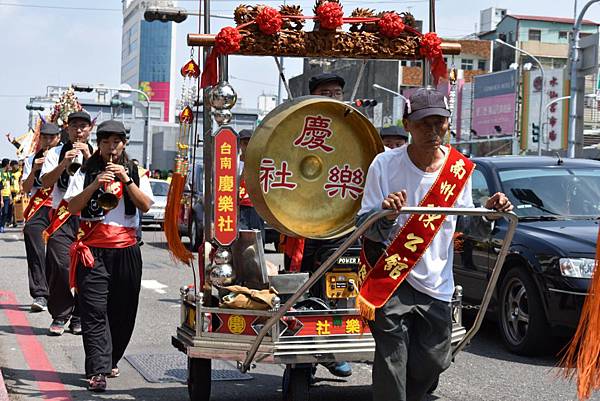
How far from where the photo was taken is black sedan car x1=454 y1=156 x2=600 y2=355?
320 inches

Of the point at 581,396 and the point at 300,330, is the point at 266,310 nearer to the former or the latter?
the point at 300,330

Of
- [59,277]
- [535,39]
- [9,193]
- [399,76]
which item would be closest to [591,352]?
[59,277]

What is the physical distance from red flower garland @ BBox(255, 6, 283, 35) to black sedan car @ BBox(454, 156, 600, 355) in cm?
257

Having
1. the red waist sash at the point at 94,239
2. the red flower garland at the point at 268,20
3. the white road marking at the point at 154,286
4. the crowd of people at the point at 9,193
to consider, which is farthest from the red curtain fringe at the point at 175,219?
the crowd of people at the point at 9,193

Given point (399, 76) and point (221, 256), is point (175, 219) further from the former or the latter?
point (399, 76)

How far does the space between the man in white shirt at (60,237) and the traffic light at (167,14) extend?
6242 millimetres

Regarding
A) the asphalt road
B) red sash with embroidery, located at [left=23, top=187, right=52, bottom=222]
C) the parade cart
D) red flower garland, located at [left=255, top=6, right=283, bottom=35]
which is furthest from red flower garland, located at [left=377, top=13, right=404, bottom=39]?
red sash with embroidery, located at [left=23, top=187, right=52, bottom=222]

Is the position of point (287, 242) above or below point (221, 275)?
above

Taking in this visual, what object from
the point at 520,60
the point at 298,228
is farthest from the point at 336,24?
the point at 520,60

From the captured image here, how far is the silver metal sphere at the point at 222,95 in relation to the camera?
242 inches

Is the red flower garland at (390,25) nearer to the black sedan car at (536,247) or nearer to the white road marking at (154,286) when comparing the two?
the black sedan car at (536,247)

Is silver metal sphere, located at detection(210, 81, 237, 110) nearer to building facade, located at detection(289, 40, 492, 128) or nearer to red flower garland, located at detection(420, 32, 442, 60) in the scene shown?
red flower garland, located at detection(420, 32, 442, 60)

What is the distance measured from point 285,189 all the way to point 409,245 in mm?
1632

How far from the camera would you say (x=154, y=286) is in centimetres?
1380
